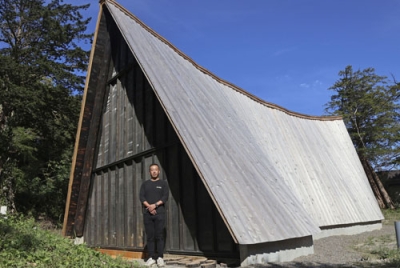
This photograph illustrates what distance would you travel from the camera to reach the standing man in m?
6.61

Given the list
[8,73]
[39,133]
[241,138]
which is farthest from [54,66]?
[241,138]

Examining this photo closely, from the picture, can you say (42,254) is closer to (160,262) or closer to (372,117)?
(160,262)

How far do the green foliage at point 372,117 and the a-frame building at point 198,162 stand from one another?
18445mm

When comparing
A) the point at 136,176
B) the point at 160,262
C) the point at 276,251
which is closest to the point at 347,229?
the point at 276,251

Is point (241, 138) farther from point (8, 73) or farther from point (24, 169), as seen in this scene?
point (24, 169)

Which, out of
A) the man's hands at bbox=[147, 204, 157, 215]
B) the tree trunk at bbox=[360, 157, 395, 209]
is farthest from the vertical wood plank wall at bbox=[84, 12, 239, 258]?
the tree trunk at bbox=[360, 157, 395, 209]

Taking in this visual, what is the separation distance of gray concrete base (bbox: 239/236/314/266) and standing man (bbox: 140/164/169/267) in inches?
58.1

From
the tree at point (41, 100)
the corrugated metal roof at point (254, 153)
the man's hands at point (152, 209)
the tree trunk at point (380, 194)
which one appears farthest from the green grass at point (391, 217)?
the tree at point (41, 100)

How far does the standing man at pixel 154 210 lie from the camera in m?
6.61

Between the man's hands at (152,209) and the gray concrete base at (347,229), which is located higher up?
the man's hands at (152,209)

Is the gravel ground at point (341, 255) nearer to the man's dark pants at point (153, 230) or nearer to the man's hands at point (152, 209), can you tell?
the man's dark pants at point (153, 230)

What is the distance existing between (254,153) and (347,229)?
16.9 feet

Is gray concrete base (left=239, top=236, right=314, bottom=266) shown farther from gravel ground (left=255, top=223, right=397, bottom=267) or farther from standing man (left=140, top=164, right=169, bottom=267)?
standing man (left=140, top=164, right=169, bottom=267)

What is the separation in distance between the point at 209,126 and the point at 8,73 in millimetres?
16434
